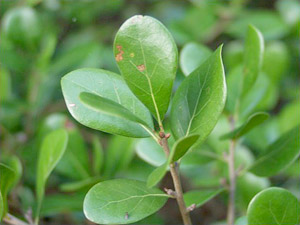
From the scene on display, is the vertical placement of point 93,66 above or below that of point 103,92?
below

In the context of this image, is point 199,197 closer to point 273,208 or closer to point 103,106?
point 273,208

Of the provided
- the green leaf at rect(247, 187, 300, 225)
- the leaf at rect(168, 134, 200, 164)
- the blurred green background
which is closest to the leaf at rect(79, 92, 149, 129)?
the leaf at rect(168, 134, 200, 164)

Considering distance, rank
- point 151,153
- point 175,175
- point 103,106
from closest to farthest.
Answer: point 103,106 → point 175,175 → point 151,153

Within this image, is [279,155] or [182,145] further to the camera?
[279,155]

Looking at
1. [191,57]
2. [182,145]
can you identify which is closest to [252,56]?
[191,57]

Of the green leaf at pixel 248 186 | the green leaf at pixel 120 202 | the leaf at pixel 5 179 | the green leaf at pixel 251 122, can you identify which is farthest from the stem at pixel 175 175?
the green leaf at pixel 248 186

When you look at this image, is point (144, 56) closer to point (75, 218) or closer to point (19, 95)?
point (75, 218)
